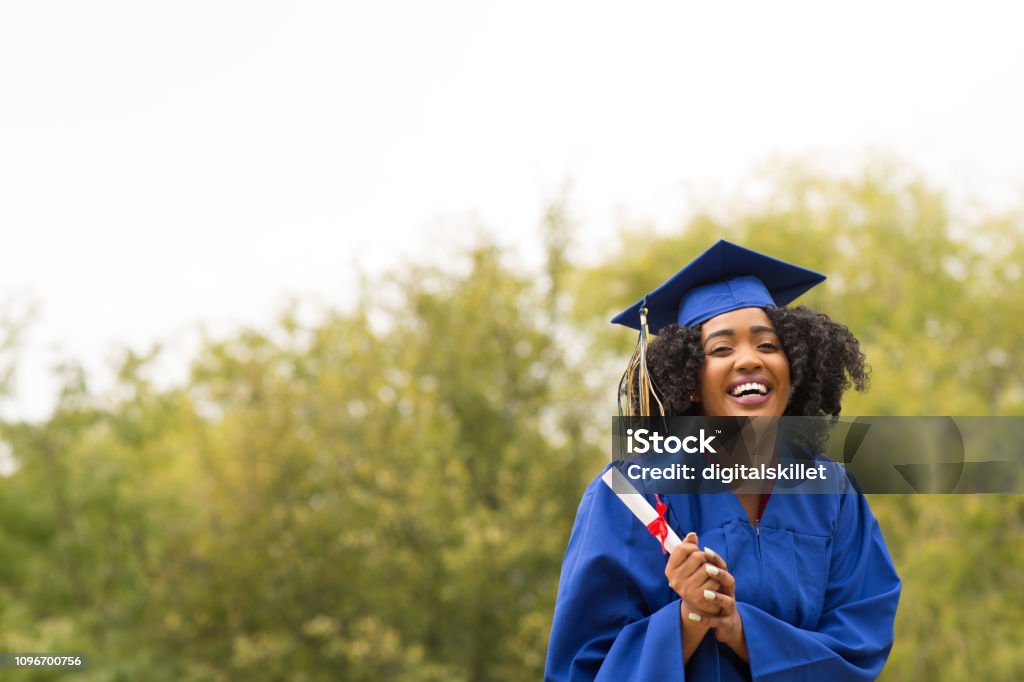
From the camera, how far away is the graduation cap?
2669mm

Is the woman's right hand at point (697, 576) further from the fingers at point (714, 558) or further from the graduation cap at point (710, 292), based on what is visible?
the graduation cap at point (710, 292)

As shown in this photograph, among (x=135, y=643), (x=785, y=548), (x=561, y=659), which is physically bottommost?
(x=561, y=659)

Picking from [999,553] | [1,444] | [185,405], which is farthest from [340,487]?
[999,553]

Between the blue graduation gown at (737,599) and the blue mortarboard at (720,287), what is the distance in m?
0.46

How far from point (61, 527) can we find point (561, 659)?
11203mm

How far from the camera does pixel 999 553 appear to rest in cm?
1147

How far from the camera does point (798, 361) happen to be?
2.65m

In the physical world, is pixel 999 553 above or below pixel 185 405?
below

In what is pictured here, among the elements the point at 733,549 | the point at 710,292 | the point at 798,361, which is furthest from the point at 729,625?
the point at 710,292

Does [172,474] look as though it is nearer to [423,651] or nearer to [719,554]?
[423,651]

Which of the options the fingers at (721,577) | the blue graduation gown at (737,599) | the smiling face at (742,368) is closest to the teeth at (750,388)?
the smiling face at (742,368)

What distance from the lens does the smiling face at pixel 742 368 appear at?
260 cm

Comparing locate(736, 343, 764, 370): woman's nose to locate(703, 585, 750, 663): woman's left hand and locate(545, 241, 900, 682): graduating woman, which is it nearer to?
locate(545, 241, 900, 682): graduating woman

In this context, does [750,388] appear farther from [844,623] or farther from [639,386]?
[844,623]
